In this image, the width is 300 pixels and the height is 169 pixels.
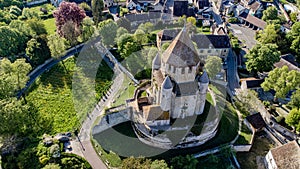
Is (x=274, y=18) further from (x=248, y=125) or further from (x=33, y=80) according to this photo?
(x=33, y=80)

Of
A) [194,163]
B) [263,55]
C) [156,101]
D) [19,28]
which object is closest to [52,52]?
[19,28]

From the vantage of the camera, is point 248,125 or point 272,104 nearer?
point 248,125

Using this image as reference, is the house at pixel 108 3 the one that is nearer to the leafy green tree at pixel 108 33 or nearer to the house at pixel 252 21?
the leafy green tree at pixel 108 33

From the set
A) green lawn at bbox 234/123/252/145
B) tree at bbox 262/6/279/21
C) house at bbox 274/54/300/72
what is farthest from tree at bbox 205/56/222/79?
tree at bbox 262/6/279/21

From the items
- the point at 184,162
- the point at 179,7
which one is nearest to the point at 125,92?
the point at 184,162

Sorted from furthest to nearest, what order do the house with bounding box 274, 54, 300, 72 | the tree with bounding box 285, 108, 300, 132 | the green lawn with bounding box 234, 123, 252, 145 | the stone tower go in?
the house with bounding box 274, 54, 300, 72
the green lawn with bounding box 234, 123, 252, 145
the tree with bounding box 285, 108, 300, 132
the stone tower

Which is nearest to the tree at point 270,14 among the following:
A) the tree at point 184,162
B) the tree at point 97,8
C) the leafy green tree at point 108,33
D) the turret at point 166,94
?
the leafy green tree at point 108,33

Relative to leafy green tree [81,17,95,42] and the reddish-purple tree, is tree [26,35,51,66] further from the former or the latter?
leafy green tree [81,17,95,42]
